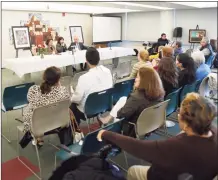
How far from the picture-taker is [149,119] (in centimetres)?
213

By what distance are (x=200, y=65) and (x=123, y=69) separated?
5.97 ft

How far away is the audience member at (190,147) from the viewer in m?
1.13

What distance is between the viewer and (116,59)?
Result: 720 centimetres

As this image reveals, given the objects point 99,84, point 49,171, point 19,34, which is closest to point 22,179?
point 49,171

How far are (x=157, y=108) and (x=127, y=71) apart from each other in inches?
111

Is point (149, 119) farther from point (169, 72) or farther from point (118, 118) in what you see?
point (169, 72)

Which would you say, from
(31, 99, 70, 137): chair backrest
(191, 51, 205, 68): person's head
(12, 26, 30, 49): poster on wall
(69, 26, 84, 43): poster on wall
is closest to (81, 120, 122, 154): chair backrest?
(31, 99, 70, 137): chair backrest

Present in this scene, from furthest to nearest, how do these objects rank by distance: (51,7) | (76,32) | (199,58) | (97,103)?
1. (76,32)
2. (51,7)
3. (199,58)
4. (97,103)

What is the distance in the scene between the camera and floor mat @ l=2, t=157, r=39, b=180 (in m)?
2.16


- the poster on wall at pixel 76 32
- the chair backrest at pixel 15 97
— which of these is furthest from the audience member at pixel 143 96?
the poster on wall at pixel 76 32

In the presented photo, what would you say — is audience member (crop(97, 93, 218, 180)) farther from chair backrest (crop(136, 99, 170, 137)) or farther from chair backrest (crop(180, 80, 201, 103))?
chair backrest (crop(180, 80, 201, 103))

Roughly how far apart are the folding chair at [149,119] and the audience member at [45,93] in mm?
778

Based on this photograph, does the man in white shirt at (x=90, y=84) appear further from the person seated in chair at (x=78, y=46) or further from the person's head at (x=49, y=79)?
the person seated in chair at (x=78, y=46)

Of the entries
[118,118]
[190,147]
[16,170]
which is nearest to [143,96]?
[118,118]
